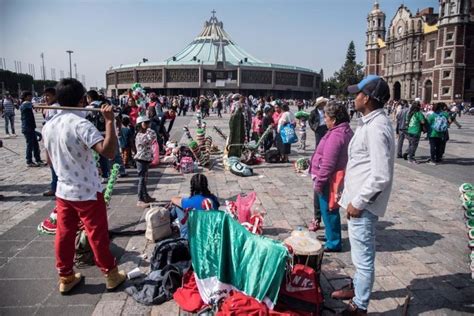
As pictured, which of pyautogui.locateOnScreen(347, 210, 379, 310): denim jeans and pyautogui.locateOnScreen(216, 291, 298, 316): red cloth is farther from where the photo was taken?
pyautogui.locateOnScreen(347, 210, 379, 310): denim jeans

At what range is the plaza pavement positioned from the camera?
10.8ft

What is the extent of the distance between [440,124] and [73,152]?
997cm

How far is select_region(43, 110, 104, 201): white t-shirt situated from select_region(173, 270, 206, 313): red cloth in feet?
3.81

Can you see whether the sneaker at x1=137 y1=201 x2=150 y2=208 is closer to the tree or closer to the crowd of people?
the crowd of people

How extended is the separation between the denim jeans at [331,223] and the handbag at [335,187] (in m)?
0.09

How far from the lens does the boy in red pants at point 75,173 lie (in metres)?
3.12

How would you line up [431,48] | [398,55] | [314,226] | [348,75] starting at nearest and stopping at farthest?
[314,226]
[431,48]
[398,55]
[348,75]

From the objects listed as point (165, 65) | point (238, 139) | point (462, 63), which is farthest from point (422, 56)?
point (238, 139)

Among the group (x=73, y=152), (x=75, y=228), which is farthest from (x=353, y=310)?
(x=73, y=152)

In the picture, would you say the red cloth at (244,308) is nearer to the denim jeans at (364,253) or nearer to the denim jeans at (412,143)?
the denim jeans at (364,253)

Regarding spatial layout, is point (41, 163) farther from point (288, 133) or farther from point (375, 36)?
point (375, 36)

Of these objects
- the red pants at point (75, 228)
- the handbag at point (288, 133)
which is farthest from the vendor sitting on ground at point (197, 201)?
the handbag at point (288, 133)

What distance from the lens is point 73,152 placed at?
3180 millimetres

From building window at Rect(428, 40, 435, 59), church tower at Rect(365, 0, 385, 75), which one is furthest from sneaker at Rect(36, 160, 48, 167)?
church tower at Rect(365, 0, 385, 75)
